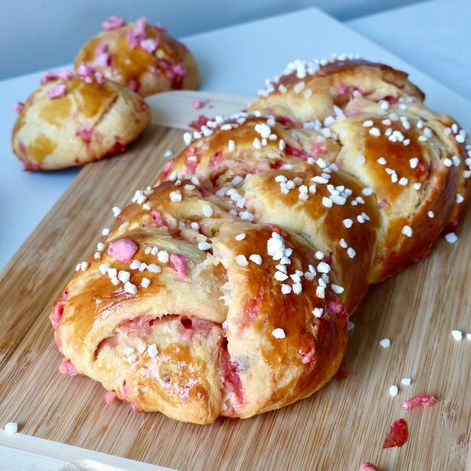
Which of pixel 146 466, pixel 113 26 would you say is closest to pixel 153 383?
pixel 146 466

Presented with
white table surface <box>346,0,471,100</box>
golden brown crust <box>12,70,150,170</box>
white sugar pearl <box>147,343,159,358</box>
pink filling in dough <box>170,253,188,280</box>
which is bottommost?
white table surface <box>346,0,471,100</box>

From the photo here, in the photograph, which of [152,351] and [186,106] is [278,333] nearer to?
[152,351]

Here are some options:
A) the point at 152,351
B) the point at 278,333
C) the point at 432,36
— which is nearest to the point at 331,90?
the point at 278,333

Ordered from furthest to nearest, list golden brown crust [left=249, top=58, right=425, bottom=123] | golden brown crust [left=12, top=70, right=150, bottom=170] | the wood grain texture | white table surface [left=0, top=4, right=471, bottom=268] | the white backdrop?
the white backdrop → the wood grain texture → white table surface [left=0, top=4, right=471, bottom=268] → golden brown crust [left=12, top=70, right=150, bottom=170] → golden brown crust [left=249, top=58, right=425, bottom=123]

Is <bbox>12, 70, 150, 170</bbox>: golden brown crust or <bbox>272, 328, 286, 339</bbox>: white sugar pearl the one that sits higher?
<bbox>272, 328, 286, 339</bbox>: white sugar pearl

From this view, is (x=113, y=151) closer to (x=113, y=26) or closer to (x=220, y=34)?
(x=113, y=26)

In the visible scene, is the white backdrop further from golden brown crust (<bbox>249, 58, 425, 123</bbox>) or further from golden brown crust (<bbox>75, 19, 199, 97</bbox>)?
golden brown crust (<bbox>249, 58, 425, 123</bbox>)

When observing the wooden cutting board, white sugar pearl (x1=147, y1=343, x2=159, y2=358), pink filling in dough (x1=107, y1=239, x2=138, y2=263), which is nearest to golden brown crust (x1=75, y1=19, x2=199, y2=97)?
the wooden cutting board
